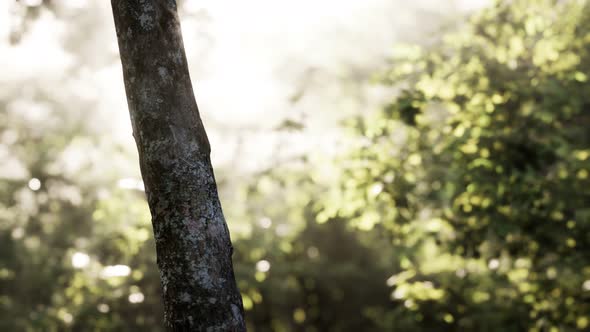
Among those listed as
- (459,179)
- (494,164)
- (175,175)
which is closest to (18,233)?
(459,179)

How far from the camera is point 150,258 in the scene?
28.9 feet

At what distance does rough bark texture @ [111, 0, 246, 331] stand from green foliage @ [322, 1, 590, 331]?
155 inches

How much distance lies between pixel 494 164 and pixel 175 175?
4.64m

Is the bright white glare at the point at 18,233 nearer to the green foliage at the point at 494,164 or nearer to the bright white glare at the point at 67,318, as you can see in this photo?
the bright white glare at the point at 67,318

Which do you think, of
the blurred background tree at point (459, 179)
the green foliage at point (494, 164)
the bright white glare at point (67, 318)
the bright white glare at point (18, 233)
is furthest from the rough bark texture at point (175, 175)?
the bright white glare at point (18, 233)

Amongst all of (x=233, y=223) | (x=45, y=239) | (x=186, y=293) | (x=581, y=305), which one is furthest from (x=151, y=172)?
(x=45, y=239)

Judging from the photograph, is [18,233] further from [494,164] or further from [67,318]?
[494,164]

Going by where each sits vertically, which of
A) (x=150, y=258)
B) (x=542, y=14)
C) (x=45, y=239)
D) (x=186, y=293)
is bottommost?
(x=186, y=293)

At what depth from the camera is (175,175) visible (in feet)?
9.14

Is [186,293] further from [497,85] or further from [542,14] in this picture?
[542,14]

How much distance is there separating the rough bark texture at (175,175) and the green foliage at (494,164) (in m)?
3.93

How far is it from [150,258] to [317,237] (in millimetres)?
13130

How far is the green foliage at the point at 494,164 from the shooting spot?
6633 millimetres

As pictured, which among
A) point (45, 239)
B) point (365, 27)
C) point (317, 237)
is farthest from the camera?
point (317, 237)
